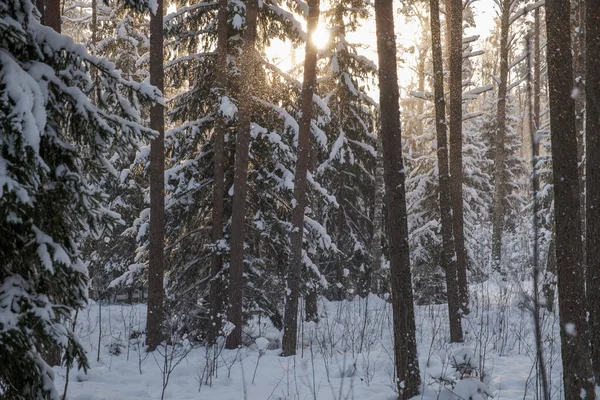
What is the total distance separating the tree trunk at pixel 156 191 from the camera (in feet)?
32.6

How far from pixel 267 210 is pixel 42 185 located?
7.65m

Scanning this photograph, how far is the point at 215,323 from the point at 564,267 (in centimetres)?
727

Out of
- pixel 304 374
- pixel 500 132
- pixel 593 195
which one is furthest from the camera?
pixel 500 132

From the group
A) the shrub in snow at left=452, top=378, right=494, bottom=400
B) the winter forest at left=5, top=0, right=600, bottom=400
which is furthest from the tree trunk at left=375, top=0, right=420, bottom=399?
the shrub in snow at left=452, top=378, right=494, bottom=400

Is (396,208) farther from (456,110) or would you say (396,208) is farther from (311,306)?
(311,306)

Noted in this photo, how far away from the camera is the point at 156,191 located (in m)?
10.1

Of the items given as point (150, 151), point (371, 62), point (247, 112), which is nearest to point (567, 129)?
point (247, 112)

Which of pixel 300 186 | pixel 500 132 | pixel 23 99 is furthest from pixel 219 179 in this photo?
pixel 500 132

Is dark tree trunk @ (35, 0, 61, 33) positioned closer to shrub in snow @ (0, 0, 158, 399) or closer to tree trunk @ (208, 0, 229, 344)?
shrub in snow @ (0, 0, 158, 399)

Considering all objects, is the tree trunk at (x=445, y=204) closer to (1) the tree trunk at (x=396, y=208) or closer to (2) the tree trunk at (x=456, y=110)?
(2) the tree trunk at (x=456, y=110)

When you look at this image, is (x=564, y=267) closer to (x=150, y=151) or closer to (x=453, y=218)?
(x=453, y=218)

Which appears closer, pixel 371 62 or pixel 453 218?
pixel 453 218

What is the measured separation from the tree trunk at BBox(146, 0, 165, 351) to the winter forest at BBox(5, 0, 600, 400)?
0.04 meters

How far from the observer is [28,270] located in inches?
177
